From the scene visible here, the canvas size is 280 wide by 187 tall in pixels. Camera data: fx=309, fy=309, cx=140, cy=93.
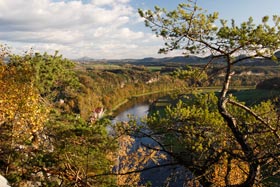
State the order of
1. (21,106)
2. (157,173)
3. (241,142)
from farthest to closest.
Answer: (157,173) → (21,106) → (241,142)

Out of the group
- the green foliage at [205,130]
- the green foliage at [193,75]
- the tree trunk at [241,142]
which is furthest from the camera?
the green foliage at [193,75]

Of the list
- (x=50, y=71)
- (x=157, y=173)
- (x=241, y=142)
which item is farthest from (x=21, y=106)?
(x=157, y=173)

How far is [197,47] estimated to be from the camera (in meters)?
8.03

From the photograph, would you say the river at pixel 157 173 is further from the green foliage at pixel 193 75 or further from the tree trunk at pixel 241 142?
the green foliage at pixel 193 75

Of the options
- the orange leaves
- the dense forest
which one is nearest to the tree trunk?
the dense forest

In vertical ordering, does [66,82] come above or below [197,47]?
below

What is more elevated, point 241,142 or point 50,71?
point 50,71

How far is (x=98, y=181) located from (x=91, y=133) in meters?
4.95

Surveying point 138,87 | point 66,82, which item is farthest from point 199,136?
point 138,87

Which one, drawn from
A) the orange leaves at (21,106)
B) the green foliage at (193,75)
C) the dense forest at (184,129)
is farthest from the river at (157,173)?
the orange leaves at (21,106)

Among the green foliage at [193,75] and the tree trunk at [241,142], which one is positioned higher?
the green foliage at [193,75]

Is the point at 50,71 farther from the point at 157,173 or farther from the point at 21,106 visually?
the point at 157,173

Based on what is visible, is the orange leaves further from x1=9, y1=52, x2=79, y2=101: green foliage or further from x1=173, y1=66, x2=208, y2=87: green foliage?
x1=9, y1=52, x2=79, y2=101: green foliage

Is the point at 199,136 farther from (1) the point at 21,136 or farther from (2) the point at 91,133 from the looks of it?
(2) the point at 91,133
